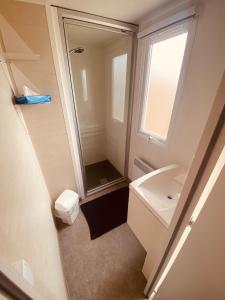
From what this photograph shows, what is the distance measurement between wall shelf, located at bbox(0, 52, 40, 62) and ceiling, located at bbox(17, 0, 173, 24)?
0.36 meters

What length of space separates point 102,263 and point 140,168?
115 centimetres

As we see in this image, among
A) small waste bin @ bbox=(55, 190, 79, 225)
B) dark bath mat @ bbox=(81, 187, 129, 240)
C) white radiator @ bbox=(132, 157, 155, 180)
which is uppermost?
white radiator @ bbox=(132, 157, 155, 180)

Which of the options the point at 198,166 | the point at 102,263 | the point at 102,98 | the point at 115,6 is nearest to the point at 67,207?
the point at 102,263

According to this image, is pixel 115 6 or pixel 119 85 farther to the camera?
pixel 119 85

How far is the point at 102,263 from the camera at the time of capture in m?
1.33

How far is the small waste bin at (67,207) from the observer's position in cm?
153

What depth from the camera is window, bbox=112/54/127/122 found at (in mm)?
1803

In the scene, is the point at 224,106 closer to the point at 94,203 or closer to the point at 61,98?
the point at 61,98

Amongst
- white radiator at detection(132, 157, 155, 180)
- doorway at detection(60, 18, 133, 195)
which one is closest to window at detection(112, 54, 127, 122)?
doorway at detection(60, 18, 133, 195)

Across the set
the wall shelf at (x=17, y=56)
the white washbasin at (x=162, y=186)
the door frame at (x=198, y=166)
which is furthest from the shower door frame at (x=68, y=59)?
the door frame at (x=198, y=166)

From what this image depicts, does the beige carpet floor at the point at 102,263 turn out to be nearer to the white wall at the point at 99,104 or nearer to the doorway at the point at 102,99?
the doorway at the point at 102,99

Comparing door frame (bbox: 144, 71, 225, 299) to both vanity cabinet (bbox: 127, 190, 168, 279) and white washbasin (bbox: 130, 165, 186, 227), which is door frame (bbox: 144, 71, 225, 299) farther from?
white washbasin (bbox: 130, 165, 186, 227)

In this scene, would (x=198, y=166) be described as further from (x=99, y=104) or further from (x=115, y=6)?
(x=99, y=104)

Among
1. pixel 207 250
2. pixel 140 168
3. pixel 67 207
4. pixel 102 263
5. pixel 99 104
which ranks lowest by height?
pixel 102 263
